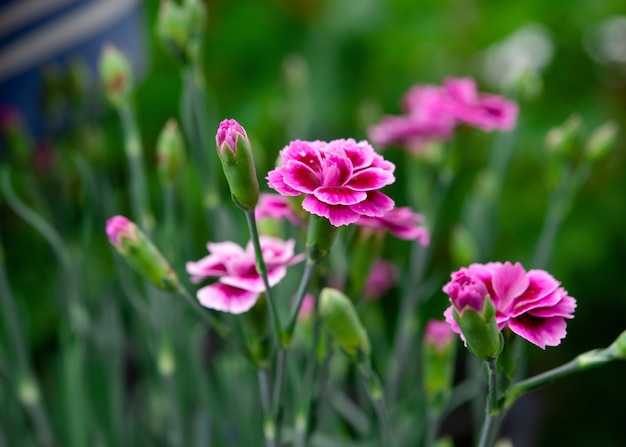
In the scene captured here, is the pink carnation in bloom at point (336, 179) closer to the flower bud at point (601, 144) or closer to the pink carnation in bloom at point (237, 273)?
the pink carnation in bloom at point (237, 273)

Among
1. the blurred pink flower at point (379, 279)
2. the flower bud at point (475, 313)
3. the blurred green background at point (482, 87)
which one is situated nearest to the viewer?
the flower bud at point (475, 313)

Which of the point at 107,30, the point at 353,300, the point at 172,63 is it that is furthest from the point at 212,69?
the point at 353,300

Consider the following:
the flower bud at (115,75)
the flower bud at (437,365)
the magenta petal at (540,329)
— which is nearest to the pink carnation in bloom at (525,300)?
the magenta petal at (540,329)

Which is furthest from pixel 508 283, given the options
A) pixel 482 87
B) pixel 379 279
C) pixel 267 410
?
pixel 482 87

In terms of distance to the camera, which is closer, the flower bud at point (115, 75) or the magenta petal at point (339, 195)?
the magenta petal at point (339, 195)

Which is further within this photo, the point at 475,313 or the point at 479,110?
the point at 479,110

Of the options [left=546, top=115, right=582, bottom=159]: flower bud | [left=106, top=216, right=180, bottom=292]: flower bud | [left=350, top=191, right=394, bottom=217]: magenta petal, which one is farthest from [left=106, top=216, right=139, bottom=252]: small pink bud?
[left=546, top=115, right=582, bottom=159]: flower bud

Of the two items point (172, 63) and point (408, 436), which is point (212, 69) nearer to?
point (172, 63)

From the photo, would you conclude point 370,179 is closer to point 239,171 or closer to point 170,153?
point 239,171
